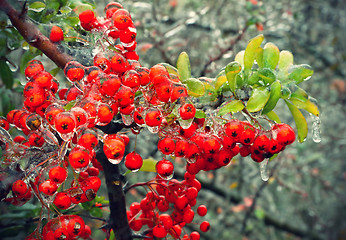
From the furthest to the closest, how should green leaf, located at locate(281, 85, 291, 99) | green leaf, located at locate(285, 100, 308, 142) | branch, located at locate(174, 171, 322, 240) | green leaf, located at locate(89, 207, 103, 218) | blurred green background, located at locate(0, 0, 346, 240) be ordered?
branch, located at locate(174, 171, 322, 240) → blurred green background, located at locate(0, 0, 346, 240) → green leaf, located at locate(89, 207, 103, 218) → green leaf, located at locate(285, 100, 308, 142) → green leaf, located at locate(281, 85, 291, 99)

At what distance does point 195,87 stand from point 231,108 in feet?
0.58

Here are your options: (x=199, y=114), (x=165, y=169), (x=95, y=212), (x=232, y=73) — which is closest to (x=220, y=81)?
(x=232, y=73)

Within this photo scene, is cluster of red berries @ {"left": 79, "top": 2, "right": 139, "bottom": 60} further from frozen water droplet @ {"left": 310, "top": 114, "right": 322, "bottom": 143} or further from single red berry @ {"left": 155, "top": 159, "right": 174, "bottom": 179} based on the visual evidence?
frozen water droplet @ {"left": 310, "top": 114, "right": 322, "bottom": 143}

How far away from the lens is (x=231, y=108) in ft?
4.38

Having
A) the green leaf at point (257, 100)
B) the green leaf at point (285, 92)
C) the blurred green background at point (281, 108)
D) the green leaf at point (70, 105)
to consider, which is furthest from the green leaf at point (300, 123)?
the blurred green background at point (281, 108)

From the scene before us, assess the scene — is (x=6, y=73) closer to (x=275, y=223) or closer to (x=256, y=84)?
(x=256, y=84)

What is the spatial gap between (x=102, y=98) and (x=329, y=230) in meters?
6.74

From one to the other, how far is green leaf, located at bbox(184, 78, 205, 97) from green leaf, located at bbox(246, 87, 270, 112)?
0.20 m

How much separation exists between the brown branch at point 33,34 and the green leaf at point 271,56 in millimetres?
869

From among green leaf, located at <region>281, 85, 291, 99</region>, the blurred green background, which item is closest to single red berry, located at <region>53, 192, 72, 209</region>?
green leaf, located at <region>281, 85, 291, 99</region>

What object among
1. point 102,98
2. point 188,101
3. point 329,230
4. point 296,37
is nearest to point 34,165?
point 102,98

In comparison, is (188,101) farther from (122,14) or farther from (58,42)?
(58,42)

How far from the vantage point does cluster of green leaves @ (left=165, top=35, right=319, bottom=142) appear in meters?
1.33

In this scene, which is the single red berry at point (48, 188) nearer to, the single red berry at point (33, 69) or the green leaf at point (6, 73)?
the single red berry at point (33, 69)
